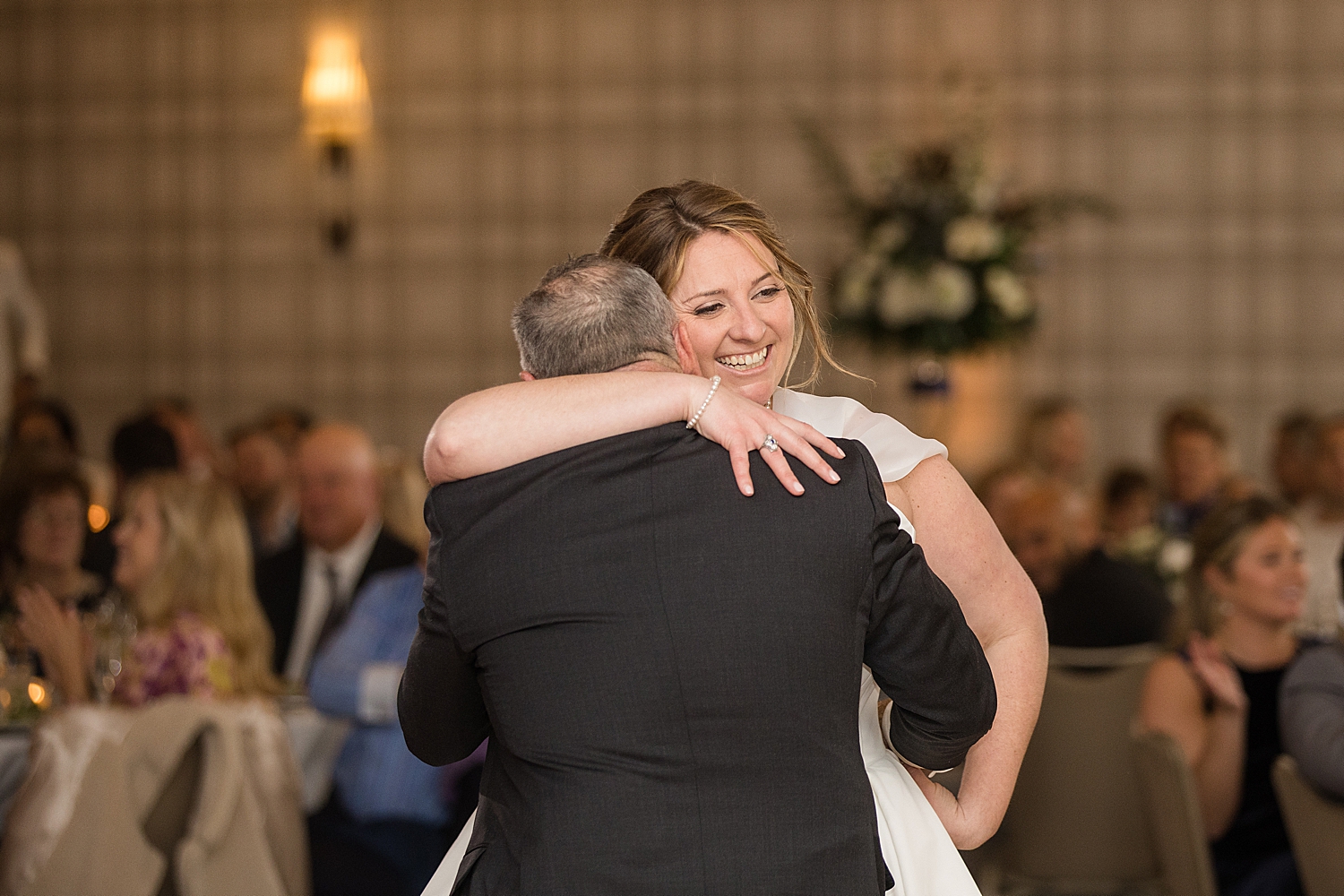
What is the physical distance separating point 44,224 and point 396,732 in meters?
5.30

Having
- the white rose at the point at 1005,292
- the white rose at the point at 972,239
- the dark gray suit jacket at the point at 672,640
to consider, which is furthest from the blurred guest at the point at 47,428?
A: the dark gray suit jacket at the point at 672,640

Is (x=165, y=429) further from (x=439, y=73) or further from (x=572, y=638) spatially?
(x=572, y=638)

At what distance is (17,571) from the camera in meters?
4.55

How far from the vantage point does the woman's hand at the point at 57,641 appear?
376 centimetres

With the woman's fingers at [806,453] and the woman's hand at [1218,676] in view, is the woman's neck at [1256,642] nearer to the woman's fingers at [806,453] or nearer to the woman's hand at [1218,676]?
the woman's hand at [1218,676]

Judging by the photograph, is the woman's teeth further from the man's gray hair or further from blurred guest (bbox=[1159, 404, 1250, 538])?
blurred guest (bbox=[1159, 404, 1250, 538])

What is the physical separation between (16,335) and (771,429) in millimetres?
6502

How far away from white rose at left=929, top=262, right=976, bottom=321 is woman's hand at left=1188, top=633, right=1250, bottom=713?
7.60 ft

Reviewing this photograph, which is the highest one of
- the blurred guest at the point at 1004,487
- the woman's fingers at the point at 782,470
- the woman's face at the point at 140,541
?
the woman's fingers at the point at 782,470

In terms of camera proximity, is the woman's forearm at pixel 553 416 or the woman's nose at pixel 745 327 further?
the woman's nose at pixel 745 327

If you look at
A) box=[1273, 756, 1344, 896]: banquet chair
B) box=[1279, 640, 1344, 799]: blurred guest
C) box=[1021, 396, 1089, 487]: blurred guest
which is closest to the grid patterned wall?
box=[1021, 396, 1089, 487]: blurred guest

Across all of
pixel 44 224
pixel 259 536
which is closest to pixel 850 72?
pixel 259 536

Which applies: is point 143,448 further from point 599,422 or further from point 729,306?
point 599,422

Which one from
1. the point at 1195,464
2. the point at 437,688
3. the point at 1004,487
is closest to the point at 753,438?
the point at 437,688
